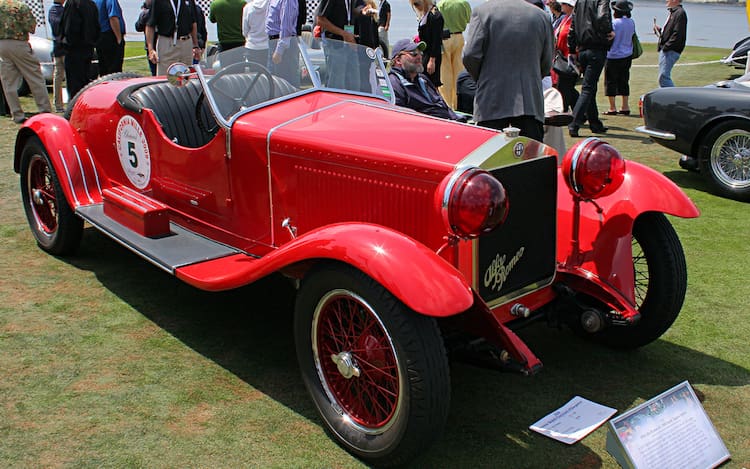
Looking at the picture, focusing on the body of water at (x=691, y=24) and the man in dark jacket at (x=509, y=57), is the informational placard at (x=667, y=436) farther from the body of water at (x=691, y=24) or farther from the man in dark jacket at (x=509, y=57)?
the body of water at (x=691, y=24)

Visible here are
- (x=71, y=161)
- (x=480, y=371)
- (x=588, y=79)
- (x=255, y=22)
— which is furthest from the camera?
(x=588, y=79)

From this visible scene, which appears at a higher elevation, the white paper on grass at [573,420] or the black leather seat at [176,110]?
the black leather seat at [176,110]

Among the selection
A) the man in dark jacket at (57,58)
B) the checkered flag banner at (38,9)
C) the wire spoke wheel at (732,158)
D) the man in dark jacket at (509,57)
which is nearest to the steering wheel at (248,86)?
the man in dark jacket at (509,57)

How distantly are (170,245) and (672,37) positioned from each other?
848cm

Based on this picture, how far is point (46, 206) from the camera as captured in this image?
525 centimetres

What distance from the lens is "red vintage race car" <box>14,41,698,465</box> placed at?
2.79m

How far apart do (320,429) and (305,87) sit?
1948mm

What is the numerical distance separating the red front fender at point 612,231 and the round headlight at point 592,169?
0.10 m

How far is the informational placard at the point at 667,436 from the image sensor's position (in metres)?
2.73

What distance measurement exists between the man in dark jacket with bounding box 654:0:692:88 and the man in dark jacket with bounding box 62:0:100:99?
7.80 metres

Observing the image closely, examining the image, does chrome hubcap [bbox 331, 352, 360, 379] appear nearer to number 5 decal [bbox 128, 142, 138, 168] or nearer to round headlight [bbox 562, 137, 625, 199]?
round headlight [bbox 562, 137, 625, 199]

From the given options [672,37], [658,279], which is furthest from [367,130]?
[672,37]

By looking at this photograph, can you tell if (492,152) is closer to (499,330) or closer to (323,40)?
(499,330)

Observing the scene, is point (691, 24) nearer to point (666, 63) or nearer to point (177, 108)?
point (666, 63)
